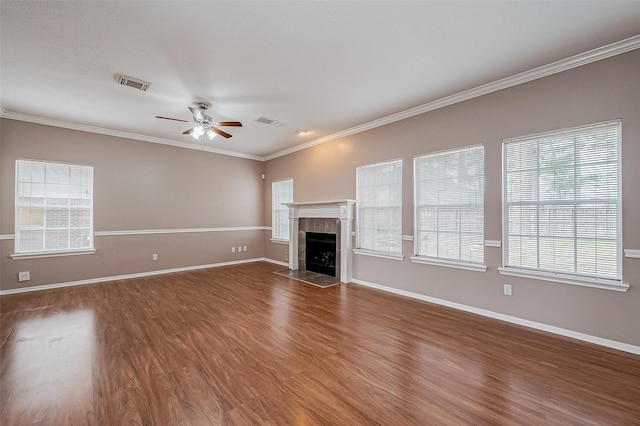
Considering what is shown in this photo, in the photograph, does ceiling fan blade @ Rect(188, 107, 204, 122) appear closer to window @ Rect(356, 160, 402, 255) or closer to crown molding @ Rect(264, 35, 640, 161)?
crown molding @ Rect(264, 35, 640, 161)

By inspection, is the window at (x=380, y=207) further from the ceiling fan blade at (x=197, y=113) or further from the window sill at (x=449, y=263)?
the ceiling fan blade at (x=197, y=113)

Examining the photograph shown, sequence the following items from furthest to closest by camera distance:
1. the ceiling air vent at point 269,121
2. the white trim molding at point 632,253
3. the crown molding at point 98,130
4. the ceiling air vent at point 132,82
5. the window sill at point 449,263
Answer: the ceiling air vent at point 269,121 → the crown molding at point 98,130 → the window sill at point 449,263 → the ceiling air vent at point 132,82 → the white trim molding at point 632,253

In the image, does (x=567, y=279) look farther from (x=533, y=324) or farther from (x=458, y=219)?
(x=458, y=219)

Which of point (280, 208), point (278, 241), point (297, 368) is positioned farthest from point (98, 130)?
point (297, 368)

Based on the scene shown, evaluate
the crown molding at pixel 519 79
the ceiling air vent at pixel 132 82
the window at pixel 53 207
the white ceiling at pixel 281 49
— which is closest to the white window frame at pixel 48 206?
the window at pixel 53 207

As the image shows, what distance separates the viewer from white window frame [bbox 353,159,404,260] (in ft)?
14.6

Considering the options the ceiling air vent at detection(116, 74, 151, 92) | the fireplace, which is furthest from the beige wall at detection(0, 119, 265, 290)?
the ceiling air vent at detection(116, 74, 151, 92)

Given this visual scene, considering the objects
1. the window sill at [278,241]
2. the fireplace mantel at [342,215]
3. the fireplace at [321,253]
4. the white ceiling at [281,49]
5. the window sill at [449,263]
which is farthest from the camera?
the window sill at [278,241]

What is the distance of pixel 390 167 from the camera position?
4.61 metres

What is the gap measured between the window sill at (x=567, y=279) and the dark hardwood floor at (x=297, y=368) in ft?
1.95

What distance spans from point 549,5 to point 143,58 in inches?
146

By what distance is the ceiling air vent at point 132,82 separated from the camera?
3184 mm

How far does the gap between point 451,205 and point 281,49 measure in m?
2.94

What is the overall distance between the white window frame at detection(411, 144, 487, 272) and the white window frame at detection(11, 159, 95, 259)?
232 inches
